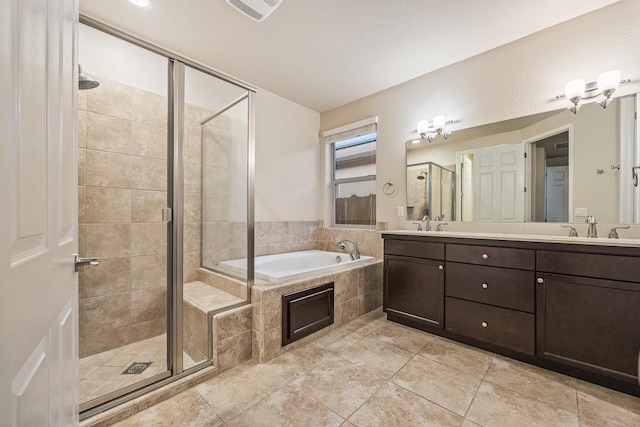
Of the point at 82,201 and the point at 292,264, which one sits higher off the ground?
the point at 82,201

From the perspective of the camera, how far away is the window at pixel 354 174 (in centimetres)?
348

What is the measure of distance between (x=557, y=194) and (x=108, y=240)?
3.60 m

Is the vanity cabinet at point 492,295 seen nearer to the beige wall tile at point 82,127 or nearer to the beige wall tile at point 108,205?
the beige wall tile at point 108,205

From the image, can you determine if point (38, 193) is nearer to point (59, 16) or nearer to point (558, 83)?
point (59, 16)

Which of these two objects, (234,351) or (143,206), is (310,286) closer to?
(234,351)

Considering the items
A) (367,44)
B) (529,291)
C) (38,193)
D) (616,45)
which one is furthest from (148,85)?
(616,45)

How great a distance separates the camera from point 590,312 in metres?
1.64

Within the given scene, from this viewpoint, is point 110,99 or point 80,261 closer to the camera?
point 80,261

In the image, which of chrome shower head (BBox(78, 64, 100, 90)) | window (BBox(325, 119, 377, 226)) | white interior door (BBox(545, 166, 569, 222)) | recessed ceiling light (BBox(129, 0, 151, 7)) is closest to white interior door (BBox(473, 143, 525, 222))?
white interior door (BBox(545, 166, 569, 222))

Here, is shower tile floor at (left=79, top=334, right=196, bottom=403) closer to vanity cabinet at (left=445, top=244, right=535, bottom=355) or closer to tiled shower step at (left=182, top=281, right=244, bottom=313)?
tiled shower step at (left=182, top=281, right=244, bottom=313)

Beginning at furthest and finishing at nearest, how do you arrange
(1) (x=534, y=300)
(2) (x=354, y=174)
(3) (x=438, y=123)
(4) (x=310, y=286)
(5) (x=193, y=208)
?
(2) (x=354, y=174) → (3) (x=438, y=123) → (5) (x=193, y=208) → (4) (x=310, y=286) → (1) (x=534, y=300)

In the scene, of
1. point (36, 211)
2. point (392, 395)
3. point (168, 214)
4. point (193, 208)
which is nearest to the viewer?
point (36, 211)

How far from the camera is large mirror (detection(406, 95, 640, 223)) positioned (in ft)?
6.31

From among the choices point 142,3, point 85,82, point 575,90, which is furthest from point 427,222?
point 85,82
